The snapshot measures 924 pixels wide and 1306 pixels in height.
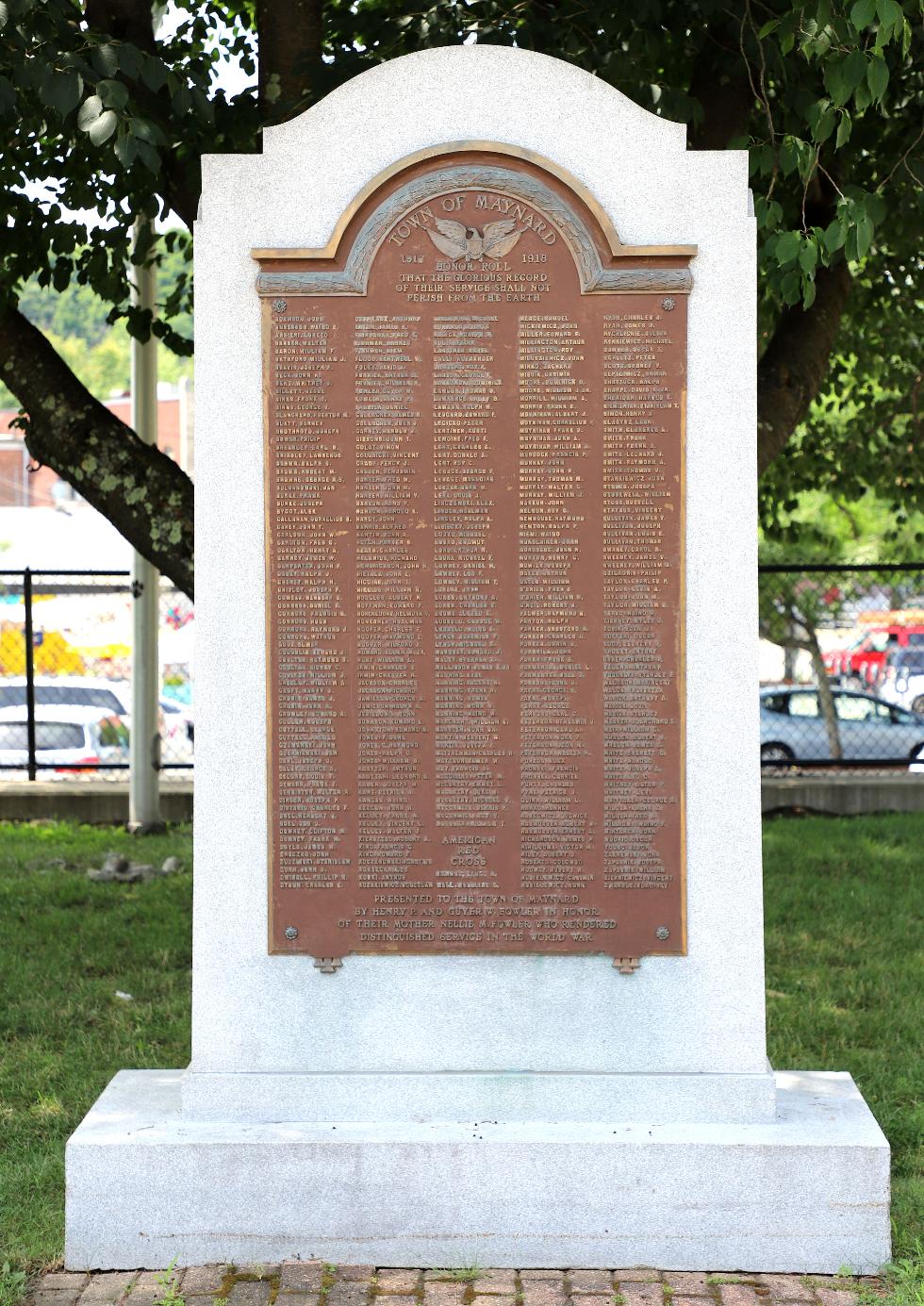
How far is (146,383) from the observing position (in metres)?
10.1

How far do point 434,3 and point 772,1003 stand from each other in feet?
16.4

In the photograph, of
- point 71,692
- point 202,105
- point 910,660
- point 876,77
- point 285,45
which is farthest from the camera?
point 910,660

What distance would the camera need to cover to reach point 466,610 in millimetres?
4324

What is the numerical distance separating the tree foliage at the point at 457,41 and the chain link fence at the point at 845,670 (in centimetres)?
407

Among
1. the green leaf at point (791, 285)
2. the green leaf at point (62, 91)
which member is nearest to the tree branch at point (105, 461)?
the green leaf at point (62, 91)

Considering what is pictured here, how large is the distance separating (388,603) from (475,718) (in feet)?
1.39

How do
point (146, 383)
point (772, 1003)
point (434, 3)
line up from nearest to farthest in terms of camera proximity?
point (772, 1003)
point (434, 3)
point (146, 383)

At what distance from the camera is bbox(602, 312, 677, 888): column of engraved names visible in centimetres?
426

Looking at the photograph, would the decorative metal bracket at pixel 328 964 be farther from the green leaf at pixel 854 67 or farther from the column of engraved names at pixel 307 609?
the green leaf at pixel 854 67

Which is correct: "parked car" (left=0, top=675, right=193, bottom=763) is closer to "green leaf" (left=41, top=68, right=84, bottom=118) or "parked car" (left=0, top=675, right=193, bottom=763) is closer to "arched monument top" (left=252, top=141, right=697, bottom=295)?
"green leaf" (left=41, top=68, right=84, bottom=118)


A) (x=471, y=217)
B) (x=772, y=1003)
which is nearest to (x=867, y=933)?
(x=772, y=1003)

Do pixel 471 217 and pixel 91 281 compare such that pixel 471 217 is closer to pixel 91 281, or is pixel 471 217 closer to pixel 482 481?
pixel 482 481

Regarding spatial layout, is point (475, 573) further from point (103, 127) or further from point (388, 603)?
point (103, 127)

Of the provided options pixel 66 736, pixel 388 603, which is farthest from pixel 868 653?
pixel 388 603
